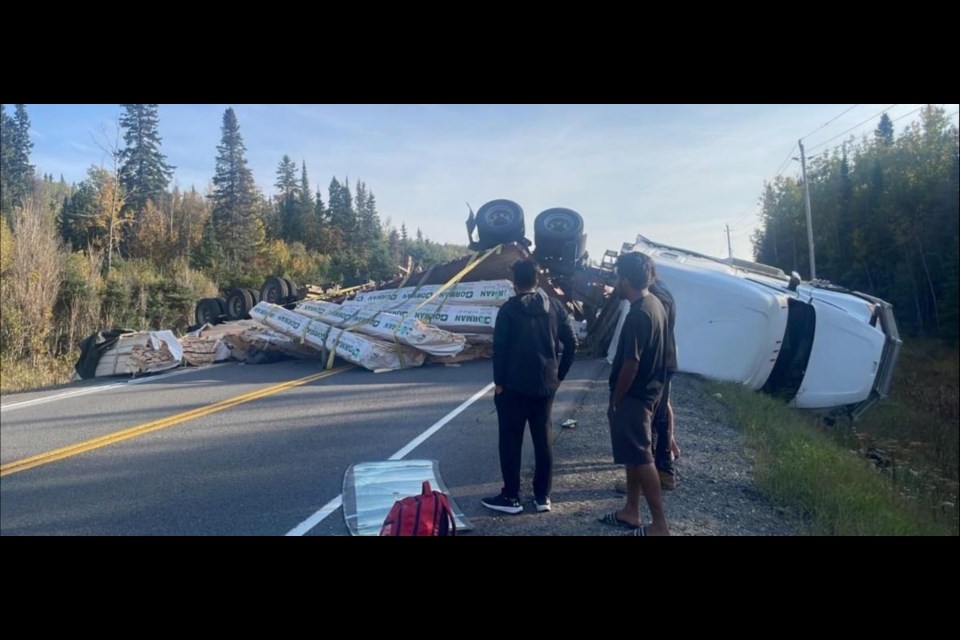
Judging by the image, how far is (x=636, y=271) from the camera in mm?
3957

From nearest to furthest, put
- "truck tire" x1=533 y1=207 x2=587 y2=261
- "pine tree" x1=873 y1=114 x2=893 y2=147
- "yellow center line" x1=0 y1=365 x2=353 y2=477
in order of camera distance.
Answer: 1. "yellow center line" x1=0 y1=365 x2=353 y2=477
2. "truck tire" x1=533 y1=207 x2=587 y2=261
3. "pine tree" x1=873 y1=114 x2=893 y2=147

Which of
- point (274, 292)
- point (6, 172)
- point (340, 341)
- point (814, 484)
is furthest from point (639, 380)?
point (274, 292)

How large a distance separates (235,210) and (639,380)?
4962mm

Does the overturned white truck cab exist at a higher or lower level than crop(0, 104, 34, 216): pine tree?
lower

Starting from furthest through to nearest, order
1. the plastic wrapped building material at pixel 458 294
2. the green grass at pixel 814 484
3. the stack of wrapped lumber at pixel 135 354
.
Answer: the plastic wrapped building material at pixel 458 294, the stack of wrapped lumber at pixel 135 354, the green grass at pixel 814 484

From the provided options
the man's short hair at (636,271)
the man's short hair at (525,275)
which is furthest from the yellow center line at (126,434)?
the man's short hair at (636,271)

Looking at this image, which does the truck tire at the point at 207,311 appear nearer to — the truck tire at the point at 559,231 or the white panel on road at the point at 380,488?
the white panel on road at the point at 380,488

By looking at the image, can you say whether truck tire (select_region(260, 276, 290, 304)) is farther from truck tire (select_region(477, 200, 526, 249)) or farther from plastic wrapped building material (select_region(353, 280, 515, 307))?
truck tire (select_region(477, 200, 526, 249))

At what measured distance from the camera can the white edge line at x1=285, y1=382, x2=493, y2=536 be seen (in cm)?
428

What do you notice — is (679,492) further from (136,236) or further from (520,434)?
(136,236)

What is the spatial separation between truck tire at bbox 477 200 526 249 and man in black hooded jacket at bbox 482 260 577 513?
8377 millimetres

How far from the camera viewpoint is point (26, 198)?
588 centimetres

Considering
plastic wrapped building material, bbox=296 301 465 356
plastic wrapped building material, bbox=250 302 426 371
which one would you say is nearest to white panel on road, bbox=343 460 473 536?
plastic wrapped building material, bbox=250 302 426 371

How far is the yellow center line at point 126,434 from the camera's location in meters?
5.78
